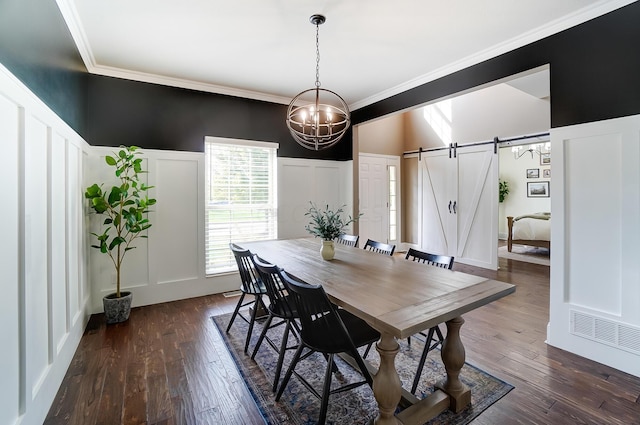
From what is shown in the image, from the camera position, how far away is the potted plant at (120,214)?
3.07 meters

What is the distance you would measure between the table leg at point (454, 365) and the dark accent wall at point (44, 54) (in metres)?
2.75

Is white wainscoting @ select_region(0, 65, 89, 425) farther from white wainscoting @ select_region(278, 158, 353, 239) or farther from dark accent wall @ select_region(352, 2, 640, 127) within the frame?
dark accent wall @ select_region(352, 2, 640, 127)

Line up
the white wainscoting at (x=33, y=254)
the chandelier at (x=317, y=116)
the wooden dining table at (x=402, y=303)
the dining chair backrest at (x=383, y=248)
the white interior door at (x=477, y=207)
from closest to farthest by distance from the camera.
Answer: the white wainscoting at (x=33, y=254) → the wooden dining table at (x=402, y=303) → the chandelier at (x=317, y=116) → the dining chair backrest at (x=383, y=248) → the white interior door at (x=477, y=207)

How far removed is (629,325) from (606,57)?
2091 millimetres

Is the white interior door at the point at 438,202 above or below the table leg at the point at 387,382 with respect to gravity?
above

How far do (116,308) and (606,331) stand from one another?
4.51 meters

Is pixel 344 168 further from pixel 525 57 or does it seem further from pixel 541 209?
pixel 541 209

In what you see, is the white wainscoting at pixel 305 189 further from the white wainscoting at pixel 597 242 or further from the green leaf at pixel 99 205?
the white wainscoting at pixel 597 242

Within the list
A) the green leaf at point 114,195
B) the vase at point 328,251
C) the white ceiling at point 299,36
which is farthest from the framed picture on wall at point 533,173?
the green leaf at point 114,195

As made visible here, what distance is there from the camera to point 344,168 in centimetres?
517

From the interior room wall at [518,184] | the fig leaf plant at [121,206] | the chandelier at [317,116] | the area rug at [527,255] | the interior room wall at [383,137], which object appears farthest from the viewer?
the interior room wall at [518,184]

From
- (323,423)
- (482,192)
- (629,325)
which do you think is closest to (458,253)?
(482,192)

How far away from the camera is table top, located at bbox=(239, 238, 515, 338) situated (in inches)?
55.9

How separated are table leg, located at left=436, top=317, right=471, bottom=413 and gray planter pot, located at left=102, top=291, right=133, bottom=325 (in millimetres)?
3165
